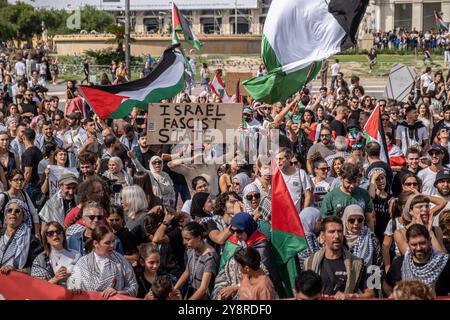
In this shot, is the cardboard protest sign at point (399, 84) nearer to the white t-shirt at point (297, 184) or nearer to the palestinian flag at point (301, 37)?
the palestinian flag at point (301, 37)

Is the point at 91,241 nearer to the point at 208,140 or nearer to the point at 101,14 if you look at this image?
the point at 208,140

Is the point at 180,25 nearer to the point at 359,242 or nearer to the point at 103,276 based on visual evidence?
the point at 359,242

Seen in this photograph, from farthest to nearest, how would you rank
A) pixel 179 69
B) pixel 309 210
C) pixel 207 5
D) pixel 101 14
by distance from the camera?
pixel 207 5 → pixel 101 14 → pixel 179 69 → pixel 309 210

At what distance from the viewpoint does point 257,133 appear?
12.6m

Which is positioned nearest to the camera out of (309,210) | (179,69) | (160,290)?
(160,290)

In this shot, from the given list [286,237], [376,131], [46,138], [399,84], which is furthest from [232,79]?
[286,237]

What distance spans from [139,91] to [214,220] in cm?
351

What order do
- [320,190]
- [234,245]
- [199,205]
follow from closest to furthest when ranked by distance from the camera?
[234,245], [199,205], [320,190]

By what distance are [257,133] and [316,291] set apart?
272 inches

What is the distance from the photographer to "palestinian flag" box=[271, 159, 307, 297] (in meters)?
7.36

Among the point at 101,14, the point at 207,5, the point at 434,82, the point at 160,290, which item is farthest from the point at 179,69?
the point at 207,5

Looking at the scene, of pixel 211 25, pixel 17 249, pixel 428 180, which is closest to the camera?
pixel 17 249

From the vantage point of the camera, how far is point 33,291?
7031mm

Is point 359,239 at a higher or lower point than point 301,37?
lower
